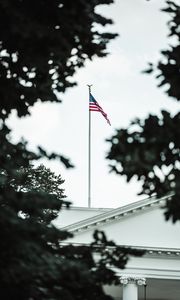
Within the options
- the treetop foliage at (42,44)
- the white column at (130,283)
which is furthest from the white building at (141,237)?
the treetop foliage at (42,44)

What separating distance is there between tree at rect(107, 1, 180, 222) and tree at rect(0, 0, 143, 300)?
85cm

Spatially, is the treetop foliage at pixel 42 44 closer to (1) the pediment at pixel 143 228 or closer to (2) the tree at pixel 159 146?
(2) the tree at pixel 159 146

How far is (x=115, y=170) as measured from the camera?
286 inches

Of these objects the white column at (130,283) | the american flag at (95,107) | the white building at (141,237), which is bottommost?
the white column at (130,283)

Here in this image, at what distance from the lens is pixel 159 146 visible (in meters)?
6.70

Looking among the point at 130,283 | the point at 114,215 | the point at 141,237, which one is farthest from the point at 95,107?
the point at 130,283

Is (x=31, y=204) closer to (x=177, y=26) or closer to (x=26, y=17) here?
(x=26, y=17)

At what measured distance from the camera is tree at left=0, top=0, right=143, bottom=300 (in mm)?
6355

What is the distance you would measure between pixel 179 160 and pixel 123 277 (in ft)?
71.7

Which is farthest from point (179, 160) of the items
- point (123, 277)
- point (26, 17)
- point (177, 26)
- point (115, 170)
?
point (123, 277)

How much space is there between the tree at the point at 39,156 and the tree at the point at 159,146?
0.85 m

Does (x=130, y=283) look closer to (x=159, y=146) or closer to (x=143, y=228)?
(x=143, y=228)

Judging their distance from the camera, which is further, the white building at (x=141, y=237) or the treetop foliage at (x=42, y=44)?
the white building at (x=141, y=237)

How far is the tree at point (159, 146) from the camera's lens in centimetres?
648
